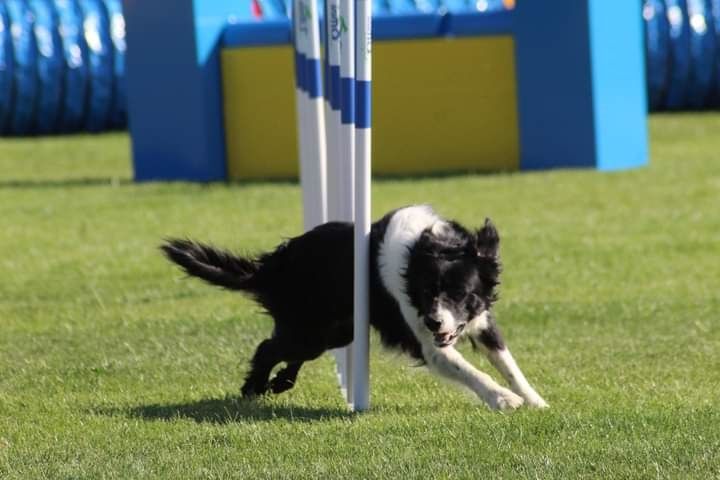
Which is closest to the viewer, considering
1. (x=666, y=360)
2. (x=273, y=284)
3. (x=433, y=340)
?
(x=433, y=340)

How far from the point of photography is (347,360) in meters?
6.65

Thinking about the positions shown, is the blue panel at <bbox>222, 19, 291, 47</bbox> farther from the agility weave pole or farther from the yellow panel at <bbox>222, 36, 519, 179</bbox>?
the agility weave pole

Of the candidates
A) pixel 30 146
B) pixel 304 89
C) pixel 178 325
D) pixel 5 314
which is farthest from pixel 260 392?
pixel 30 146

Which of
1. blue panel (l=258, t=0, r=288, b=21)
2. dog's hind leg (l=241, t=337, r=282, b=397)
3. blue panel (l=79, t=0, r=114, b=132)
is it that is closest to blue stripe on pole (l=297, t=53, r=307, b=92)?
dog's hind leg (l=241, t=337, r=282, b=397)

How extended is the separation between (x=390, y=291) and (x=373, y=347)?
0.61 meters

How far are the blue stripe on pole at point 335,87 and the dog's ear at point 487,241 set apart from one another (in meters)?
1.06

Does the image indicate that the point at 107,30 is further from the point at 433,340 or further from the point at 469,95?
the point at 433,340

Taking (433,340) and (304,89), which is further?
(304,89)

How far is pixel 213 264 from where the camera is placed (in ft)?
22.2

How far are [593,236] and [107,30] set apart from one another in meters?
12.8

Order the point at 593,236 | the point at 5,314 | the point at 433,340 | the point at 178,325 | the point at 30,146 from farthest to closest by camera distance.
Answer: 1. the point at 30,146
2. the point at 593,236
3. the point at 5,314
4. the point at 178,325
5. the point at 433,340

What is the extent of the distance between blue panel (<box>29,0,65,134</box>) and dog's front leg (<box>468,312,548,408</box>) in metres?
17.4

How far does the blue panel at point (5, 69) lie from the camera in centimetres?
2253

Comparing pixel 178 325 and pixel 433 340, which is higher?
pixel 433 340
